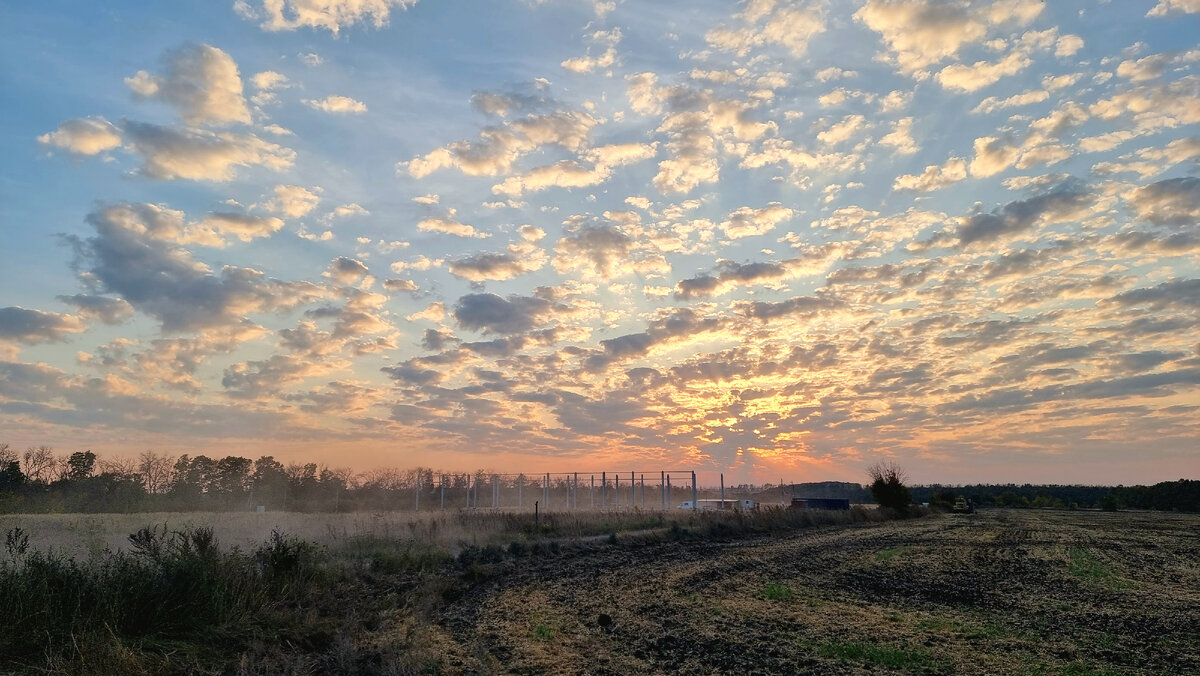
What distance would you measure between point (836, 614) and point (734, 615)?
5.92 ft

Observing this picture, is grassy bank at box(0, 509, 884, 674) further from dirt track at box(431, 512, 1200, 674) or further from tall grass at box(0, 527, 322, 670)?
dirt track at box(431, 512, 1200, 674)

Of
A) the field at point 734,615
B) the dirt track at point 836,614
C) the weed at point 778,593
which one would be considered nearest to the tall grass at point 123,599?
the field at point 734,615

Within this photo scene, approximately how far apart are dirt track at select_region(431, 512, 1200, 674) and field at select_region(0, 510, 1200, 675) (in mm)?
51

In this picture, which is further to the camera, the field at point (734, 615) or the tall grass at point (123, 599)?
the field at point (734, 615)

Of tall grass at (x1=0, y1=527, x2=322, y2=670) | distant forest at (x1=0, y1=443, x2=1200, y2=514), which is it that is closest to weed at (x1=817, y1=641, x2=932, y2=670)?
tall grass at (x1=0, y1=527, x2=322, y2=670)

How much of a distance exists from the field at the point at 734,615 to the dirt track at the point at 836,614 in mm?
51

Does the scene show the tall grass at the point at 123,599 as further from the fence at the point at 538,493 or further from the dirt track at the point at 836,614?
the fence at the point at 538,493

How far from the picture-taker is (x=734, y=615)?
1249 centimetres

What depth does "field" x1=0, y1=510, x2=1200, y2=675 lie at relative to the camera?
9.04 meters

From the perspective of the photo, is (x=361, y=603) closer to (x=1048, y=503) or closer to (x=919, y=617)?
(x=919, y=617)

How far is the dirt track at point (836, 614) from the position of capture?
9.18 meters

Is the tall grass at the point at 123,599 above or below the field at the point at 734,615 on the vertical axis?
above

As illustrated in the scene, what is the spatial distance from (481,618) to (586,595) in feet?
10.8

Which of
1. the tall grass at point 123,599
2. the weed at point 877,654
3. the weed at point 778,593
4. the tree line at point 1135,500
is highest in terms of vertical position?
the tree line at point 1135,500
